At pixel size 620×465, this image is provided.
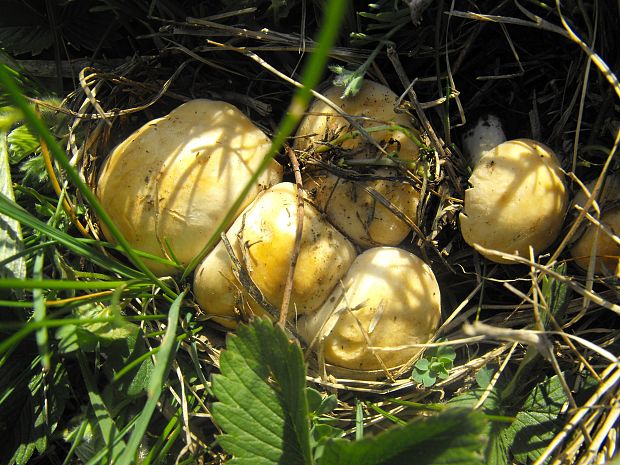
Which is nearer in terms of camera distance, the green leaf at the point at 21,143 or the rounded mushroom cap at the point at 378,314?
the rounded mushroom cap at the point at 378,314

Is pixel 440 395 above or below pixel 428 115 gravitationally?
below

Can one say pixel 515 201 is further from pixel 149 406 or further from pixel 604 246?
pixel 149 406

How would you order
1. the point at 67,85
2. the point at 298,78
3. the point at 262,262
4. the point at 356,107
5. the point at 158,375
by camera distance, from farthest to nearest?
1. the point at 67,85
2. the point at 298,78
3. the point at 356,107
4. the point at 262,262
5. the point at 158,375

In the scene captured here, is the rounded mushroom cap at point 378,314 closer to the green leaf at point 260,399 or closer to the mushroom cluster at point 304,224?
the mushroom cluster at point 304,224

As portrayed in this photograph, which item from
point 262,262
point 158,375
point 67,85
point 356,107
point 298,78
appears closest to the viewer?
point 158,375

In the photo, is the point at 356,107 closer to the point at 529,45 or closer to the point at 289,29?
the point at 289,29

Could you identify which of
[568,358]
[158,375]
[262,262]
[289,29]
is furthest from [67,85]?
[568,358]

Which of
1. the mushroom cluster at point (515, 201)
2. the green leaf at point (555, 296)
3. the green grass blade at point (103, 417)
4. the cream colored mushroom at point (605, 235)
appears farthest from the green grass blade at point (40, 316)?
the cream colored mushroom at point (605, 235)

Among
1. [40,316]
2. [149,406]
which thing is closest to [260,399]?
[149,406]
